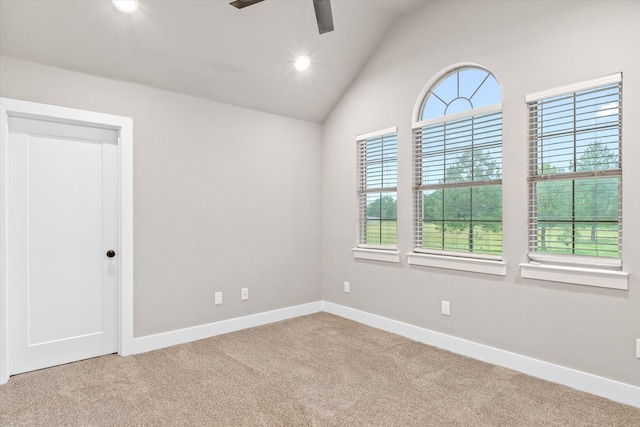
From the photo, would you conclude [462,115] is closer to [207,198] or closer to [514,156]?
[514,156]

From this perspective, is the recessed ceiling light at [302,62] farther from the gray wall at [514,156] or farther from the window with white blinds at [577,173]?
the window with white blinds at [577,173]

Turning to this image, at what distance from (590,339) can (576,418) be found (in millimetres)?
558

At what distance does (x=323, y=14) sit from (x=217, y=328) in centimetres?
297

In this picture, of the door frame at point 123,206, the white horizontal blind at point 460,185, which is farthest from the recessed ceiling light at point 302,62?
the door frame at point 123,206

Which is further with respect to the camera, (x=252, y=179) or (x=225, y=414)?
(x=252, y=179)

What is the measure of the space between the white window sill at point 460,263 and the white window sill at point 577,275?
0.18m

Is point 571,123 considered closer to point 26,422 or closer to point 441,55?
point 441,55

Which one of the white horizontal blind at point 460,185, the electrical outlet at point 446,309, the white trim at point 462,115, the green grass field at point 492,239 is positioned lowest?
the electrical outlet at point 446,309

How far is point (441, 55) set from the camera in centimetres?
328

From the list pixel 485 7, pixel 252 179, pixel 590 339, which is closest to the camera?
pixel 590 339

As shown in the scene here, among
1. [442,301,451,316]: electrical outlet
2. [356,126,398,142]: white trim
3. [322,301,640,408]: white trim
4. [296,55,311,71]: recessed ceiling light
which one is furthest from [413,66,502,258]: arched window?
[296,55,311,71]: recessed ceiling light

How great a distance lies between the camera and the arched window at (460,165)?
299 centimetres

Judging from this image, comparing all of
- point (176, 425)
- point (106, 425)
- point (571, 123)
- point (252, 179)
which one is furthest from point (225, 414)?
point (571, 123)

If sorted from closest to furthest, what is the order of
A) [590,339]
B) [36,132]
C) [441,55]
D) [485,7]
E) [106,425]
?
[106,425] → [590,339] → [36,132] → [485,7] → [441,55]
